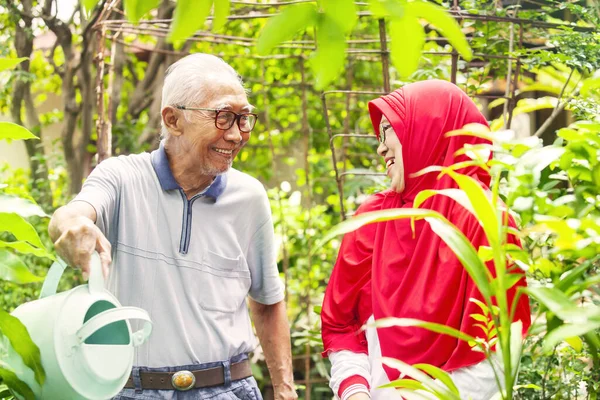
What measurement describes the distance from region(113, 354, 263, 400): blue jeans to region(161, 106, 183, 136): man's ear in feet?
2.32

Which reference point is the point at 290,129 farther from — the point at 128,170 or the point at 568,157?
the point at 568,157

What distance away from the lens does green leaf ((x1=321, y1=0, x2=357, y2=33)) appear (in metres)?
1.29

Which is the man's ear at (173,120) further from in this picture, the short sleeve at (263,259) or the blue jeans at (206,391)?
the blue jeans at (206,391)

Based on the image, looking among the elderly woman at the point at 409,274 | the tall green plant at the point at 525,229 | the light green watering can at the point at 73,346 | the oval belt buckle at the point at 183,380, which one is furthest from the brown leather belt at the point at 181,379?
the tall green plant at the point at 525,229

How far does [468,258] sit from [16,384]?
1023 millimetres

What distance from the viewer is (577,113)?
2809mm

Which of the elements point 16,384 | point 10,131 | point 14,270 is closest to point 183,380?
point 16,384

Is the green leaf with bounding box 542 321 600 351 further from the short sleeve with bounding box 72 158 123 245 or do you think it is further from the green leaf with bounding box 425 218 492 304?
the short sleeve with bounding box 72 158 123 245

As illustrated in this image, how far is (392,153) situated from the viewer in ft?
8.27

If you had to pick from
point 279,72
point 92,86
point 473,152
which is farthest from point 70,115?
point 473,152

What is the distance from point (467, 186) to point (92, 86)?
16.5 feet

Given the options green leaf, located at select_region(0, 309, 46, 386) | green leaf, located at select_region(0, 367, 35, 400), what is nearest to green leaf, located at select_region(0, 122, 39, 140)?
green leaf, located at select_region(0, 309, 46, 386)

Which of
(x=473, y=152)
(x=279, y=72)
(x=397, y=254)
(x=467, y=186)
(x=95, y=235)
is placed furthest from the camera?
(x=279, y=72)

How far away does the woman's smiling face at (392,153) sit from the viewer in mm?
2492
